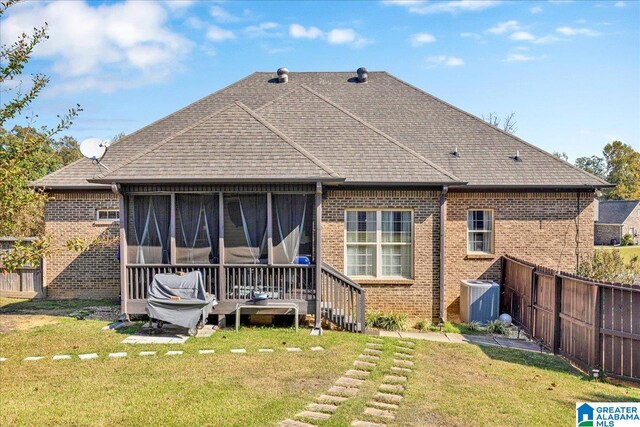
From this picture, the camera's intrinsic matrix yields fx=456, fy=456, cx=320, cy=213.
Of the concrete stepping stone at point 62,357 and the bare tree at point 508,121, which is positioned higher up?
the bare tree at point 508,121

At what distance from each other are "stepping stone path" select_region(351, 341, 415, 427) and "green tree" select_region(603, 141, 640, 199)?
71.2 metres

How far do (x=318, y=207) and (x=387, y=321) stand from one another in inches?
128

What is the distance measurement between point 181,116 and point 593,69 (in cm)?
1304

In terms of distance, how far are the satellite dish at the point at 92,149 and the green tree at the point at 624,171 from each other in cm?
7228

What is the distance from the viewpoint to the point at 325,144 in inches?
510

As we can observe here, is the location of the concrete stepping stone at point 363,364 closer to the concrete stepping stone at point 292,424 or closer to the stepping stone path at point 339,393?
the stepping stone path at point 339,393

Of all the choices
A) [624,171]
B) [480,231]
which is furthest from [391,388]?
[624,171]

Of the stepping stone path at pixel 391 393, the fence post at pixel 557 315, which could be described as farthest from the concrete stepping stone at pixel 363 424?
the fence post at pixel 557 315

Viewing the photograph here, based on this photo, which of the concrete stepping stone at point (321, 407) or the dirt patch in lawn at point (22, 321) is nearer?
the concrete stepping stone at point (321, 407)

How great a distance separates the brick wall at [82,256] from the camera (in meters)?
14.0

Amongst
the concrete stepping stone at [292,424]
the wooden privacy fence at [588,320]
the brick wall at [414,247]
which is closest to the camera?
the concrete stepping stone at [292,424]

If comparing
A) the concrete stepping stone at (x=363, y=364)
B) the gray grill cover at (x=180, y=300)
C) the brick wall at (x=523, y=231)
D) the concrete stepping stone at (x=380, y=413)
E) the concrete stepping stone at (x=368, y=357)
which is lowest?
the concrete stepping stone at (x=368, y=357)

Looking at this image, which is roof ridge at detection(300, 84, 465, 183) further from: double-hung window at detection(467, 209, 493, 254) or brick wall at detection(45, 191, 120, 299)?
brick wall at detection(45, 191, 120, 299)

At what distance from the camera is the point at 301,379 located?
22.4ft
